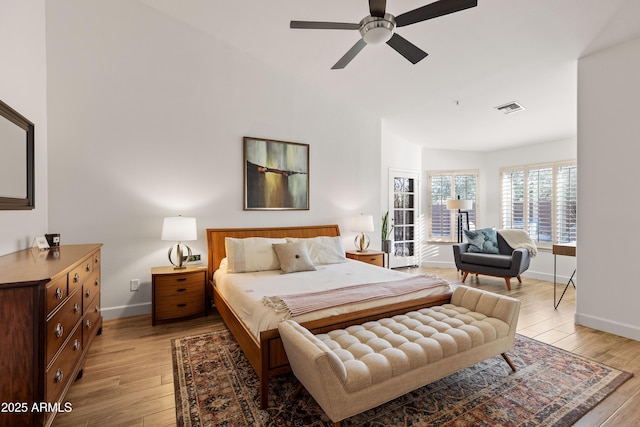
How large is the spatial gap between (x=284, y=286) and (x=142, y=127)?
8.55 ft

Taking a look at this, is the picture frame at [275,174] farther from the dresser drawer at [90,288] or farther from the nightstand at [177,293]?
the dresser drawer at [90,288]

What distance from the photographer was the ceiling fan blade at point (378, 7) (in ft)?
6.84

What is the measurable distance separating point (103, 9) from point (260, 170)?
98.8 inches

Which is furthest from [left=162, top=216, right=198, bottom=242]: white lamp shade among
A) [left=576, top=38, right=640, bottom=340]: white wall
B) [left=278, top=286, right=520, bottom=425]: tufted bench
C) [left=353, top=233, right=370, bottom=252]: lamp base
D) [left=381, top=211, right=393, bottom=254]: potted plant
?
[left=576, top=38, right=640, bottom=340]: white wall

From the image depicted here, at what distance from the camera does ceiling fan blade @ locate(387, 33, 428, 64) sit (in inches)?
94.8

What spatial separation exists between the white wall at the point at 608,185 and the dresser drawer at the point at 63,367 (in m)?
4.66

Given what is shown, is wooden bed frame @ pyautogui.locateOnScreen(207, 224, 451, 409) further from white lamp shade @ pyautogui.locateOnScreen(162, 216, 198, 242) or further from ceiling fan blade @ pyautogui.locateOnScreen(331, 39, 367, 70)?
ceiling fan blade @ pyautogui.locateOnScreen(331, 39, 367, 70)

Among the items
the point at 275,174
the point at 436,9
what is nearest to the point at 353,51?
the point at 436,9

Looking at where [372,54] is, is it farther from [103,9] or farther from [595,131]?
[103,9]

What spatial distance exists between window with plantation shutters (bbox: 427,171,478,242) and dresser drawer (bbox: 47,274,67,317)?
6.46 m

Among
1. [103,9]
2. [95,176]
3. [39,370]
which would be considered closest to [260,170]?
[95,176]

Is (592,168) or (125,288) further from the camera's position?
(125,288)

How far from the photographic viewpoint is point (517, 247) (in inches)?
205

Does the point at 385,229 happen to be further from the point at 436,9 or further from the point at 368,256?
the point at 436,9
